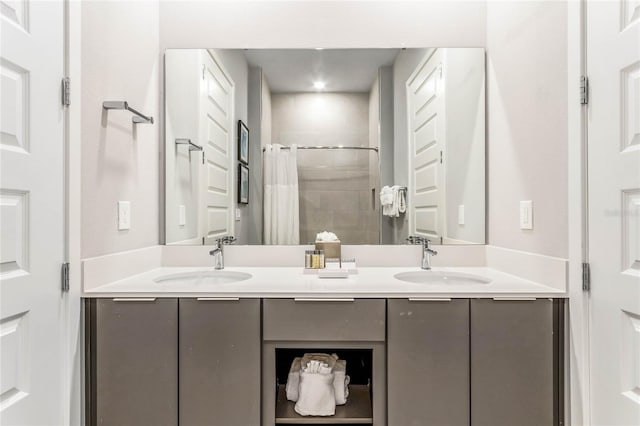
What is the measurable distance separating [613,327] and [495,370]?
432mm

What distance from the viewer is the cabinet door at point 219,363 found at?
60.5 inches

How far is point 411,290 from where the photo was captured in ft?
5.12

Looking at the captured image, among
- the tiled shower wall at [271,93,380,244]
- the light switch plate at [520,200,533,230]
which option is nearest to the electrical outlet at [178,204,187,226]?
the tiled shower wall at [271,93,380,244]

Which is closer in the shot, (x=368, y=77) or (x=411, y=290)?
(x=411, y=290)

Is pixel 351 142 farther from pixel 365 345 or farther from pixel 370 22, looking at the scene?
pixel 365 345

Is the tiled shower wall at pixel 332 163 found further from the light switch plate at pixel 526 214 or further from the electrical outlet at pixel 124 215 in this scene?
the electrical outlet at pixel 124 215

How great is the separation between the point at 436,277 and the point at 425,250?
15 cm

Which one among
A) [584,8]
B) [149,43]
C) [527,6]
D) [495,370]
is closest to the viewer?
[584,8]

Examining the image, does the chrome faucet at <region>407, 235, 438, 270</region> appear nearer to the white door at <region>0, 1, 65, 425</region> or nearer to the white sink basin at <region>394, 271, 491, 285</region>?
the white sink basin at <region>394, 271, 491, 285</region>

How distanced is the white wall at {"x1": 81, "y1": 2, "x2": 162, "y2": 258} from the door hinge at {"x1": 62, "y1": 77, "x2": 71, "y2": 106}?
0.22 ft

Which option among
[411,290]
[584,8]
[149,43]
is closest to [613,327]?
[411,290]

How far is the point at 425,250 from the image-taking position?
2.08 metres

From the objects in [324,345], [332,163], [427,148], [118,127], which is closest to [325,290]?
[324,345]

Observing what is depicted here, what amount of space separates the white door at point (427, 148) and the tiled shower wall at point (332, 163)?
22 cm
